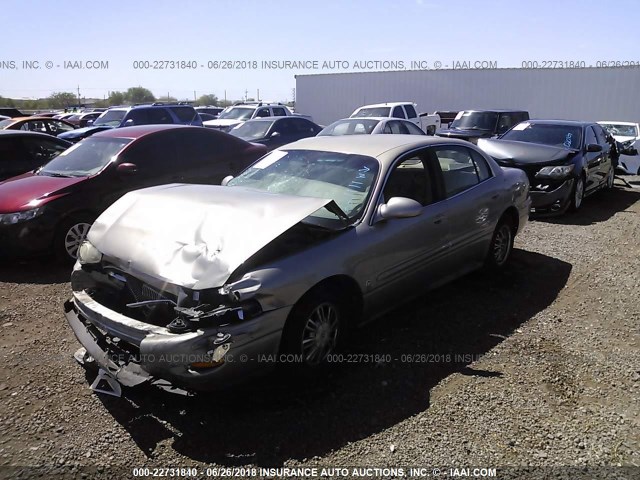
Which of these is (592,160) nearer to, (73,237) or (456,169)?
(456,169)

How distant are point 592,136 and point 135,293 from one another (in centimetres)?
949

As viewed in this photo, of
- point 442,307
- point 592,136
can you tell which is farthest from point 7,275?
point 592,136

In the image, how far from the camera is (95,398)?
10.9 ft

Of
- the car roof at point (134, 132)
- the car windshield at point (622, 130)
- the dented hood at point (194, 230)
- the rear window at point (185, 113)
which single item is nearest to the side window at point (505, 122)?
the car windshield at point (622, 130)

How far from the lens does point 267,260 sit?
3102 millimetres

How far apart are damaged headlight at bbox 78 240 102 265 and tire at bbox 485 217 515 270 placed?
374 centimetres

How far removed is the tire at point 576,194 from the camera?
28.4 feet

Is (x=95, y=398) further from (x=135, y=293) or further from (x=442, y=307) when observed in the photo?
(x=442, y=307)

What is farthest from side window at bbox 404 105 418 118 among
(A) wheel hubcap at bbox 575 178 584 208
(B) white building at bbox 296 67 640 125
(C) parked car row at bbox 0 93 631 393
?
(C) parked car row at bbox 0 93 631 393

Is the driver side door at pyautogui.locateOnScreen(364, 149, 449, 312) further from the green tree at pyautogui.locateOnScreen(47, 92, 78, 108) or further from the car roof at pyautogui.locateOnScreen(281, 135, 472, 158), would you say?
the green tree at pyautogui.locateOnScreen(47, 92, 78, 108)

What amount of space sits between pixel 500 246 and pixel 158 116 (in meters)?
12.0

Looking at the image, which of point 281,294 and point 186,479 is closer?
point 186,479

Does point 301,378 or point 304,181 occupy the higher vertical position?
point 304,181

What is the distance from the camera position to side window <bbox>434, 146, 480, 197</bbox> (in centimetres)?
471
